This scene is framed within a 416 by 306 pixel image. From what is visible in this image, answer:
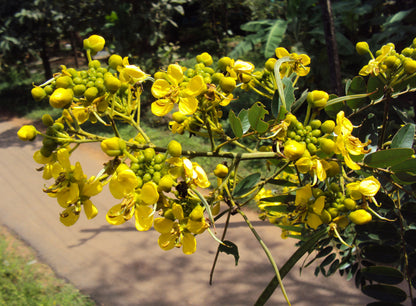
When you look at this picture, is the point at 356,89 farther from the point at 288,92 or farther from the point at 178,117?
the point at 178,117

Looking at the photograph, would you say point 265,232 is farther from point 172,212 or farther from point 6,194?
point 6,194

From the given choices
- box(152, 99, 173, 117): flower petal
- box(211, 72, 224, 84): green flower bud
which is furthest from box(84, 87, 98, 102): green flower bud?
box(211, 72, 224, 84): green flower bud

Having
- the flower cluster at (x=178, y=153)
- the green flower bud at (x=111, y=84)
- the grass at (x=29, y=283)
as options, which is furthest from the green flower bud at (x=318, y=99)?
the grass at (x=29, y=283)

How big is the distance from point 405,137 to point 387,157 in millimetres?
138

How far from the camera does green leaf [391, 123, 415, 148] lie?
2.40ft

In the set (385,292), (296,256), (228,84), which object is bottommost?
(385,292)

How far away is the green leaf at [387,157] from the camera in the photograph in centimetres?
61

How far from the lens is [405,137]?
2.41 ft

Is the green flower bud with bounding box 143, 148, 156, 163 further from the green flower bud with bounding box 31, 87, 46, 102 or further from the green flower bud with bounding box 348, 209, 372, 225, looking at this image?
the green flower bud with bounding box 348, 209, 372, 225

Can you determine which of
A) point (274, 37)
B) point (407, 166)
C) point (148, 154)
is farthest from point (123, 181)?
point (274, 37)

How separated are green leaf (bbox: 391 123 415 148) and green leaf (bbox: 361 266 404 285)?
0.98 feet

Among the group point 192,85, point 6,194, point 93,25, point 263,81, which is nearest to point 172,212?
point 192,85

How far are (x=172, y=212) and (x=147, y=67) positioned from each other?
580 centimetres

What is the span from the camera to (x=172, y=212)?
58cm
